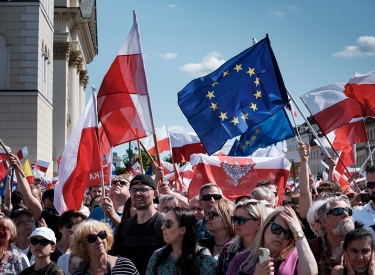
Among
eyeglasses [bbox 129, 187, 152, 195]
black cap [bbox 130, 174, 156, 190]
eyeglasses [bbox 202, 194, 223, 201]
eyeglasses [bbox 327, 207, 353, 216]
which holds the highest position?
black cap [bbox 130, 174, 156, 190]

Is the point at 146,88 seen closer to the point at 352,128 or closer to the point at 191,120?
the point at 191,120

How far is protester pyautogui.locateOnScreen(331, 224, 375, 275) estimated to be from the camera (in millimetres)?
5531

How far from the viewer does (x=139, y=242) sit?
7.27m

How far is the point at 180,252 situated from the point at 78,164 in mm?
3570

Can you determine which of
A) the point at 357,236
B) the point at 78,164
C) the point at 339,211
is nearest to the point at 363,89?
the point at 78,164

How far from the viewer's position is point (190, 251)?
21.3 feet

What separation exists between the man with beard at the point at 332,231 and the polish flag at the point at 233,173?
459 centimetres

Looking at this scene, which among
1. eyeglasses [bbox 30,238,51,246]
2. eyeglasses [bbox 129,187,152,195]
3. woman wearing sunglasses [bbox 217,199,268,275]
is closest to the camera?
woman wearing sunglasses [bbox 217,199,268,275]

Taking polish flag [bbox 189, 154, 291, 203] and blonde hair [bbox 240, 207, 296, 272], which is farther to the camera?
polish flag [bbox 189, 154, 291, 203]

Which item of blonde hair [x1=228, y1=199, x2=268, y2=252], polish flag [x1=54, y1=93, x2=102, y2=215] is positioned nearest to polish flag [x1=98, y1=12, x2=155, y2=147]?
polish flag [x1=54, y1=93, x2=102, y2=215]

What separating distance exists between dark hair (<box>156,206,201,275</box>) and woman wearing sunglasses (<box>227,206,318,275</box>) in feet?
2.65

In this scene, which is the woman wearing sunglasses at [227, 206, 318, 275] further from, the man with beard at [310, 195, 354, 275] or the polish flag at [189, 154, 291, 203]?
the polish flag at [189, 154, 291, 203]

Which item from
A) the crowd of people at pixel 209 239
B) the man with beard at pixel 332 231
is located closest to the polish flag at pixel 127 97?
the crowd of people at pixel 209 239

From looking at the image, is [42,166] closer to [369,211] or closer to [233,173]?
[233,173]
